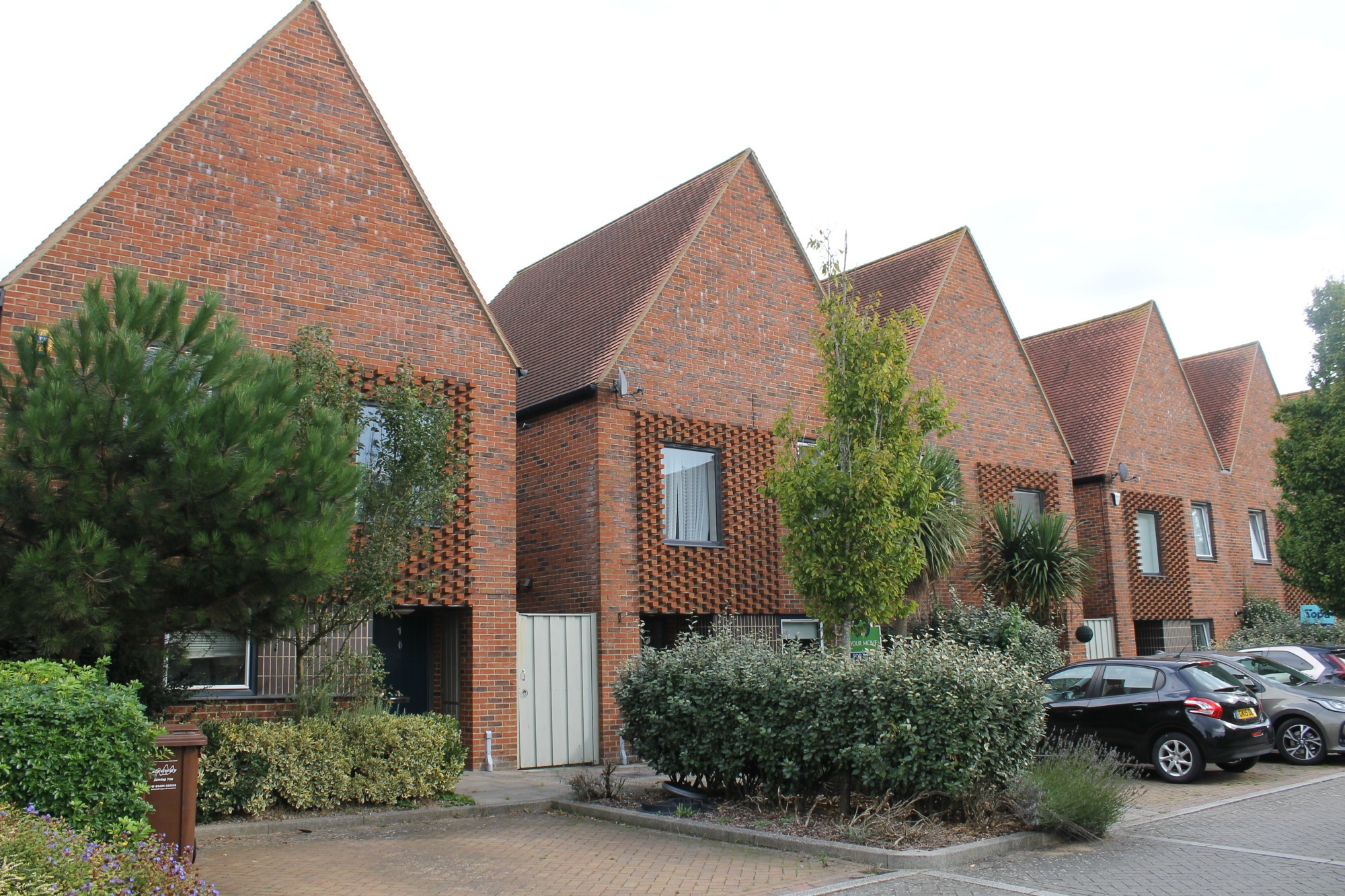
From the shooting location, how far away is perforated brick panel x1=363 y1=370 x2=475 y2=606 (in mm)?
14023

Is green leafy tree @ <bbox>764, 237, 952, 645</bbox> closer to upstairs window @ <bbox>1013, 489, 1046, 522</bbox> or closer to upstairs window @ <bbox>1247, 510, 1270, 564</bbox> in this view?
upstairs window @ <bbox>1013, 489, 1046, 522</bbox>

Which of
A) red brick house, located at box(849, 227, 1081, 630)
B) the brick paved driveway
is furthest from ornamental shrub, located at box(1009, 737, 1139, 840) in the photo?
red brick house, located at box(849, 227, 1081, 630)

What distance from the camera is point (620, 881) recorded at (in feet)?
26.6

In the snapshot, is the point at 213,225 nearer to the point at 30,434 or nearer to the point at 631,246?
the point at 30,434

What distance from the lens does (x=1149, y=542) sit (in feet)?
84.0

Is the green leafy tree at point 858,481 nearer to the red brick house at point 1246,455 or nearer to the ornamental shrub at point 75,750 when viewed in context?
the ornamental shrub at point 75,750

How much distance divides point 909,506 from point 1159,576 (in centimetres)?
1572

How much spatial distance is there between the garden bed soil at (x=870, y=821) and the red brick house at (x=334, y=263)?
17.3 feet

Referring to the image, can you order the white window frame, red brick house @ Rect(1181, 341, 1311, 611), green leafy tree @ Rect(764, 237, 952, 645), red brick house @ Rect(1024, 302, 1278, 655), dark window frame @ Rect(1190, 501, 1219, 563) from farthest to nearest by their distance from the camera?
red brick house @ Rect(1181, 341, 1311, 611) → dark window frame @ Rect(1190, 501, 1219, 563) → red brick house @ Rect(1024, 302, 1278, 655) → the white window frame → green leafy tree @ Rect(764, 237, 952, 645)

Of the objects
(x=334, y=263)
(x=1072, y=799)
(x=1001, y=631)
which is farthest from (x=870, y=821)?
(x=1001, y=631)

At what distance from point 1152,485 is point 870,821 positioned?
19.1m

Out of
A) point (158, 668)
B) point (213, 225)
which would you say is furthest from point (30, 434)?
point (213, 225)

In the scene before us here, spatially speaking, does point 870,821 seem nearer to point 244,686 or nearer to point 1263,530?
point 244,686

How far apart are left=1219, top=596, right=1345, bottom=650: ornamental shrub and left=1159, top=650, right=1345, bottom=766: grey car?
9235 mm
